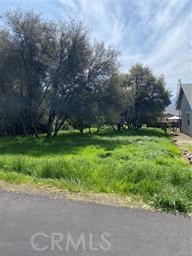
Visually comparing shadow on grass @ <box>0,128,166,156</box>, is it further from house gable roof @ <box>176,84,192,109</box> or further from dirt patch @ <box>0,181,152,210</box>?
house gable roof @ <box>176,84,192,109</box>

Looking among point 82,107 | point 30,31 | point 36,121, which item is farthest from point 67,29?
point 36,121

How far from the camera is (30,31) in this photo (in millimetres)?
27141

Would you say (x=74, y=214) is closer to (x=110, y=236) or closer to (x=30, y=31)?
(x=110, y=236)

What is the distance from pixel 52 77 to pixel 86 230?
81.6ft

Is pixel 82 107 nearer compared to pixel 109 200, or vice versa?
pixel 109 200

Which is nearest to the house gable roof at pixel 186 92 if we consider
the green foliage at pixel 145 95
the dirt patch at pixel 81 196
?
the green foliage at pixel 145 95

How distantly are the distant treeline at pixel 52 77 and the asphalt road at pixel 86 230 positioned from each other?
2305 cm

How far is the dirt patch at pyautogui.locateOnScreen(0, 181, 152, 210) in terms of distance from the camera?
235 inches

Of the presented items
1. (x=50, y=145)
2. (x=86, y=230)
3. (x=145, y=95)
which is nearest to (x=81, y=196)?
(x=86, y=230)

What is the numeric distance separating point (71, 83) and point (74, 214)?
25305 millimetres

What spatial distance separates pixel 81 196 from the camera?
633 cm

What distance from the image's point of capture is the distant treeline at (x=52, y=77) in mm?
27500

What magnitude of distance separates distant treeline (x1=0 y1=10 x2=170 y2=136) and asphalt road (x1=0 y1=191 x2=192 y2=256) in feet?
75.6

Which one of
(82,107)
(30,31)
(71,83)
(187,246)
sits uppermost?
(30,31)
